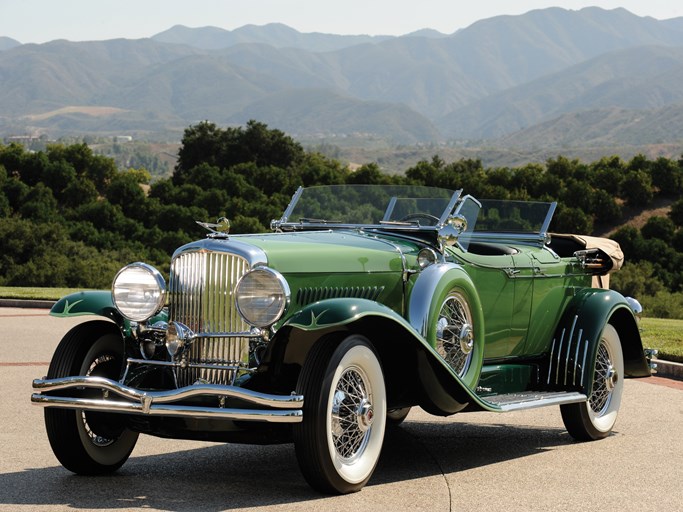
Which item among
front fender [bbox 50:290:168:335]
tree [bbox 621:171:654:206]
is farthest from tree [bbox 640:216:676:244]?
front fender [bbox 50:290:168:335]

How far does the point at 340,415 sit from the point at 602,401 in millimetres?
3137

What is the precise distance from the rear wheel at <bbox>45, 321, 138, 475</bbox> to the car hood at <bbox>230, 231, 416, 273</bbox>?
1.04 metres

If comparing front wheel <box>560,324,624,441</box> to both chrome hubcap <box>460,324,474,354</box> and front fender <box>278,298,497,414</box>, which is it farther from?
front fender <box>278,298,497,414</box>

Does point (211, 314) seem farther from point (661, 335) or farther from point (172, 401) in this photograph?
point (661, 335)

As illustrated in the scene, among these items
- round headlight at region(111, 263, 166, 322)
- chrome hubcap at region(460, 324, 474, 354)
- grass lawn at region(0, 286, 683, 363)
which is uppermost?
round headlight at region(111, 263, 166, 322)

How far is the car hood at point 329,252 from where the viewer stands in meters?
6.78

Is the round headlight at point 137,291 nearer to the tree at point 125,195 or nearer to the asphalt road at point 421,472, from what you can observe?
the asphalt road at point 421,472

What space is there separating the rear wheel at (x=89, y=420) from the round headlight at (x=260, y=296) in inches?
42.5

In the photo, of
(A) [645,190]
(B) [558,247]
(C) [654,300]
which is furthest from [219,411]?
(A) [645,190]

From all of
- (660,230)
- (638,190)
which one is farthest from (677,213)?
(638,190)

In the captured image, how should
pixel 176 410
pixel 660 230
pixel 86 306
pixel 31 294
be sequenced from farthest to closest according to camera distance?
pixel 660 230
pixel 31 294
pixel 86 306
pixel 176 410

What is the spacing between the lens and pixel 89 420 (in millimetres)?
6961

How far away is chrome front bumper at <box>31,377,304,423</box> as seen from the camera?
5965 millimetres

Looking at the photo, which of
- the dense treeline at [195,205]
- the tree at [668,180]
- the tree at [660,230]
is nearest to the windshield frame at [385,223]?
the dense treeline at [195,205]
